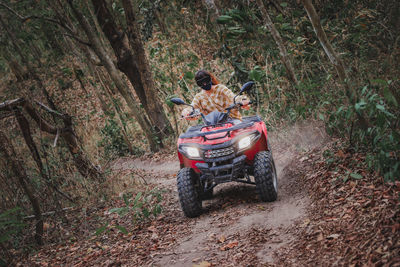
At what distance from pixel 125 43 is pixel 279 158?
6.70 metres

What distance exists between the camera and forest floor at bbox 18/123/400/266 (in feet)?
9.53

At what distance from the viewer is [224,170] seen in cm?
485

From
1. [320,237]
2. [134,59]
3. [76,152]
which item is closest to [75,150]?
[76,152]

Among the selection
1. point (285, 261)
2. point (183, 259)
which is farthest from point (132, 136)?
point (285, 261)

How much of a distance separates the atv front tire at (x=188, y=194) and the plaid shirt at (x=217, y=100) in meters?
1.45

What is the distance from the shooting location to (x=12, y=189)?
5.39 meters

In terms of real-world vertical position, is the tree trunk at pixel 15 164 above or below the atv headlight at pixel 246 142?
above

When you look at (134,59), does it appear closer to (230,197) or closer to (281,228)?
(230,197)

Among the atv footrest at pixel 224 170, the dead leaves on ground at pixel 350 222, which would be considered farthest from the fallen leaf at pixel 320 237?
the atv footrest at pixel 224 170

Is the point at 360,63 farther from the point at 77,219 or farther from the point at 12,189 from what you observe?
the point at 12,189

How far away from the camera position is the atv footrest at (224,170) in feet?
15.8

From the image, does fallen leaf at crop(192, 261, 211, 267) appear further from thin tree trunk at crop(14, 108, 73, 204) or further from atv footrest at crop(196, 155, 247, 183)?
thin tree trunk at crop(14, 108, 73, 204)

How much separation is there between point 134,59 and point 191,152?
7091 millimetres

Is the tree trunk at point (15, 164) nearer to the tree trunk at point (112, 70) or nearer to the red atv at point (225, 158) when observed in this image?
the red atv at point (225, 158)
